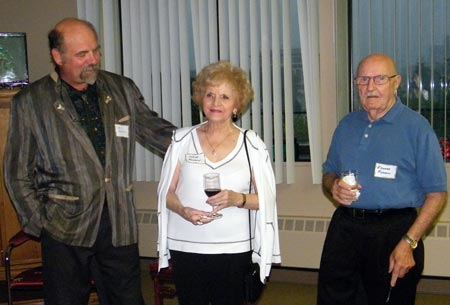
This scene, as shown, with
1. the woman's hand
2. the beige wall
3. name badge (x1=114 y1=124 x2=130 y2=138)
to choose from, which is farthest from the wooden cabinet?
the woman's hand

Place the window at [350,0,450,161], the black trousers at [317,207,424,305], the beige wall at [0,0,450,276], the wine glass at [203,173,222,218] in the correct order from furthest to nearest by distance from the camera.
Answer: the beige wall at [0,0,450,276]
the window at [350,0,450,161]
the black trousers at [317,207,424,305]
the wine glass at [203,173,222,218]

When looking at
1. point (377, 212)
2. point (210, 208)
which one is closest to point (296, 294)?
point (377, 212)

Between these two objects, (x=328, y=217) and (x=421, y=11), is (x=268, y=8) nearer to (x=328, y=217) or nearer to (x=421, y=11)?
(x=421, y=11)

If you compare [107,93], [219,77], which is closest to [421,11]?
[219,77]

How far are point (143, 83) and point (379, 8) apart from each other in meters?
2.10

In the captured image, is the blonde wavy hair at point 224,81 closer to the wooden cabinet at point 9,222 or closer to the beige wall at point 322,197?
the beige wall at point 322,197

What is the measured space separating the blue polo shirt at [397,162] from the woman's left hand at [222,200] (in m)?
0.64

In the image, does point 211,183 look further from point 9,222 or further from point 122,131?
point 9,222

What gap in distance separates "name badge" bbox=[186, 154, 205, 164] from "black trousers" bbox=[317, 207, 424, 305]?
775 mm

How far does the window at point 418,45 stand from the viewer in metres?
4.36

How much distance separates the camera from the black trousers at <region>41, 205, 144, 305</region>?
262cm

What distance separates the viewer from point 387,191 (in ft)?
8.63

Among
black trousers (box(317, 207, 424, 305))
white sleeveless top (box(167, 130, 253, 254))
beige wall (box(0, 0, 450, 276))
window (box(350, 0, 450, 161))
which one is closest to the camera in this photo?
white sleeveless top (box(167, 130, 253, 254))

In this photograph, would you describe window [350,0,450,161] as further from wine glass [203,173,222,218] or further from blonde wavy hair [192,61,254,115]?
wine glass [203,173,222,218]
